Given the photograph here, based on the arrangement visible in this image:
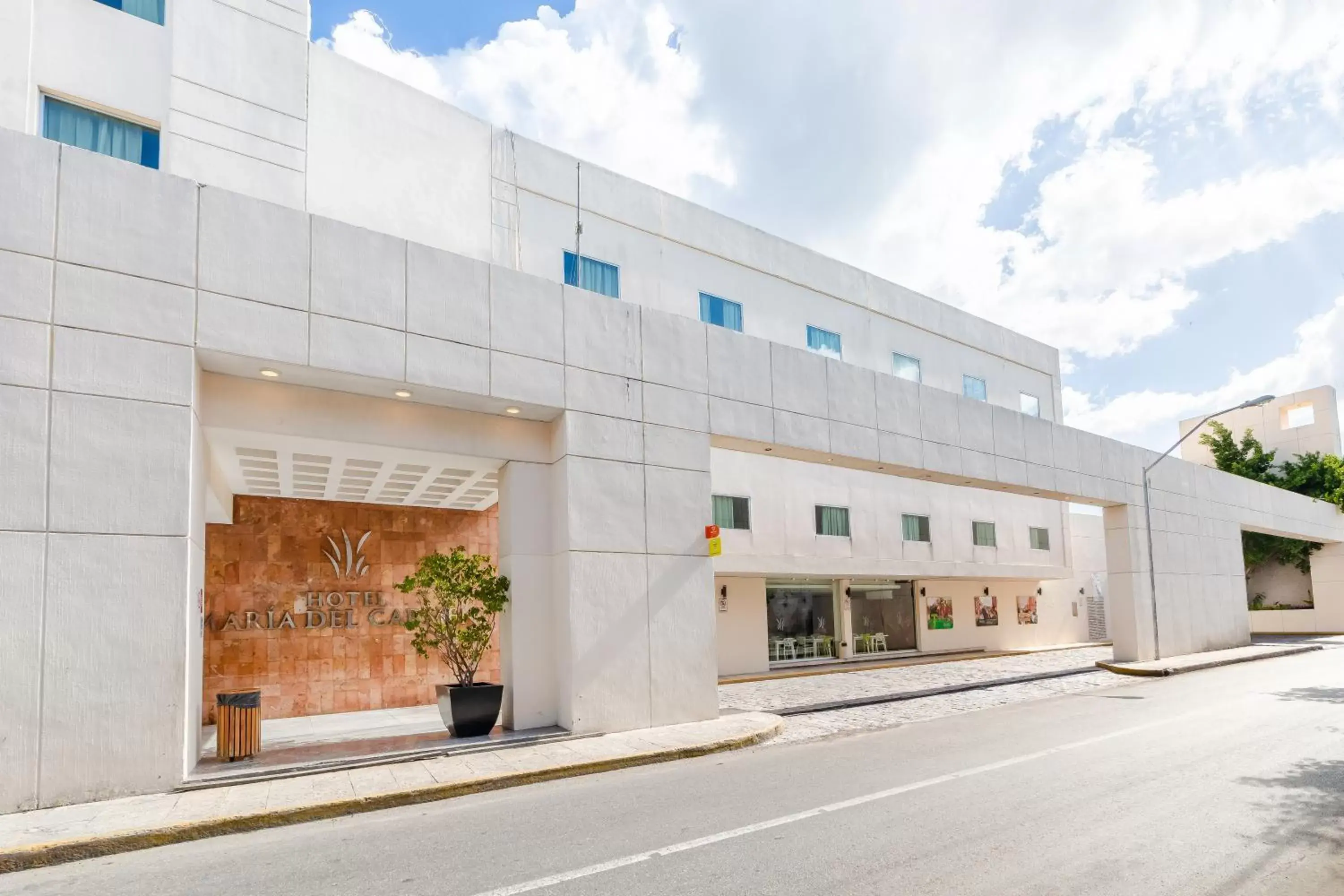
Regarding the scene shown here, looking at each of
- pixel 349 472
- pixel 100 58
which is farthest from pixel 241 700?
pixel 100 58

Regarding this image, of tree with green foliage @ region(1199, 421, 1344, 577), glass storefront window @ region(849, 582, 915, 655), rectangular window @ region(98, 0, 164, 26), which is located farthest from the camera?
tree with green foliage @ region(1199, 421, 1344, 577)

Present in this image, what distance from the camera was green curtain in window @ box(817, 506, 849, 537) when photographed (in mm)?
25469

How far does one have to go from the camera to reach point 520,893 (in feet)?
19.0

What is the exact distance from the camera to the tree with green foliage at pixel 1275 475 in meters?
40.5

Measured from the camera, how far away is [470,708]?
38.8 ft

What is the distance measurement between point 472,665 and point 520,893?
718 cm

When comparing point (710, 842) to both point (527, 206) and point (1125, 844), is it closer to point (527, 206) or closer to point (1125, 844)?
point (1125, 844)

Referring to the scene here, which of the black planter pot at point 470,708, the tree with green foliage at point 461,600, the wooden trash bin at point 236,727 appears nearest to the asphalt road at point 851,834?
the black planter pot at point 470,708

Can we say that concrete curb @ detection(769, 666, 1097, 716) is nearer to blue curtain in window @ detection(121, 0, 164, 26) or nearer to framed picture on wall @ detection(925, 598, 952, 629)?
framed picture on wall @ detection(925, 598, 952, 629)

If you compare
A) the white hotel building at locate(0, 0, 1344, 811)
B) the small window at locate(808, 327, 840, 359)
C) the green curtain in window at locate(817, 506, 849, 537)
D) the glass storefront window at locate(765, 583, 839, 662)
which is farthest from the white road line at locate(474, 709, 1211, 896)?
the small window at locate(808, 327, 840, 359)

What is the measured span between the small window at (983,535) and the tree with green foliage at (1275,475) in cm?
1689

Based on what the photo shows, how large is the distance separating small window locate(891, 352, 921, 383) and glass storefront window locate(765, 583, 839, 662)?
24.5 feet

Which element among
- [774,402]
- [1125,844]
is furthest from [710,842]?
[774,402]

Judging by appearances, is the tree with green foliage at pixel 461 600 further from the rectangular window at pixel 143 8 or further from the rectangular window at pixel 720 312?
the rectangular window at pixel 720 312
